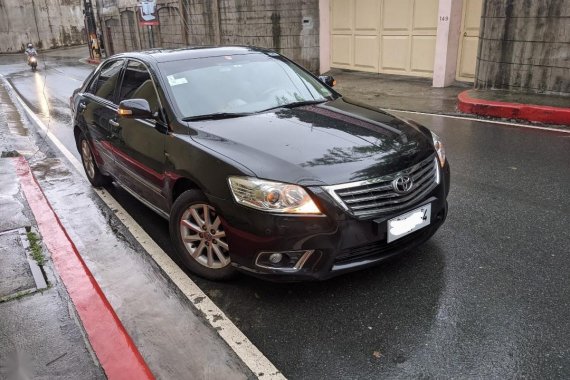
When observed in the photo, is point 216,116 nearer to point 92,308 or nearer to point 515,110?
point 92,308

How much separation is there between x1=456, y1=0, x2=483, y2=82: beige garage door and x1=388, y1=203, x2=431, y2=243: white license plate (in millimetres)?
9380

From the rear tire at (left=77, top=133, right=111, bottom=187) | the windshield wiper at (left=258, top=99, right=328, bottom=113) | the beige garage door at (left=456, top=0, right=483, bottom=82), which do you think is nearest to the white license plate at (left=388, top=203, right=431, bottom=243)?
the windshield wiper at (left=258, top=99, right=328, bottom=113)

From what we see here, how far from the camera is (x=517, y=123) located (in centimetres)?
820

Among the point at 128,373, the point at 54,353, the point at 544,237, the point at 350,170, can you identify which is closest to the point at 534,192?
the point at 544,237

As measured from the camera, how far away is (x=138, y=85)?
4602 millimetres

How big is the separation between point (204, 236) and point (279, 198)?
86cm

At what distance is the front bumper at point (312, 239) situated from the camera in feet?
9.90

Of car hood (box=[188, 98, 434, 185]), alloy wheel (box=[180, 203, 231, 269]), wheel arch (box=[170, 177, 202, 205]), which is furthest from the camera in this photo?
wheel arch (box=[170, 177, 202, 205])

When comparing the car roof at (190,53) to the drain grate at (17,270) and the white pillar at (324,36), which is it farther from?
the white pillar at (324,36)

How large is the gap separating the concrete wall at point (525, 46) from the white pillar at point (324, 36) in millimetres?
6104

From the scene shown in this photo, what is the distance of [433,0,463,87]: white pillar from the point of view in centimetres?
1147

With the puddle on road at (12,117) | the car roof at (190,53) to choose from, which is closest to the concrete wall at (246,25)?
the puddle on road at (12,117)

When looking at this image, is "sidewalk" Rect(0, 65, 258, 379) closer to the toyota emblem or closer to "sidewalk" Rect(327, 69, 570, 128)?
the toyota emblem

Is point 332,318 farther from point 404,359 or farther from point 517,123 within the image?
point 517,123
